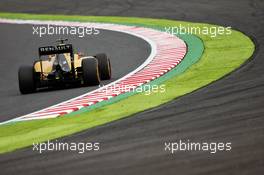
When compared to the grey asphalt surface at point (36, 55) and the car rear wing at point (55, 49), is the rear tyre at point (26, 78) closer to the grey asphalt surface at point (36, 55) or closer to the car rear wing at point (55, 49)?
the grey asphalt surface at point (36, 55)

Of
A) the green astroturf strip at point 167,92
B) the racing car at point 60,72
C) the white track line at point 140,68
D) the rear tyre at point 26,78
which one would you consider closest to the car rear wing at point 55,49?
the racing car at point 60,72

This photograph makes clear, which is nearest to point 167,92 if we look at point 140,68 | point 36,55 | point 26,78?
point 26,78

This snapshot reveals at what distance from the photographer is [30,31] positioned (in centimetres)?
3425

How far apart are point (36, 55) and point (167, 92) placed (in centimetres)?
1145

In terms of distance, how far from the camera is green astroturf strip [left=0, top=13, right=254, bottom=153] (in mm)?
14755

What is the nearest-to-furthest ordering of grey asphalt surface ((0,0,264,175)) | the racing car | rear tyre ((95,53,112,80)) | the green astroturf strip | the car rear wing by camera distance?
grey asphalt surface ((0,0,264,175))
the green astroturf strip
the car rear wing
the racing car
rear tyre ((95,53,112,80))

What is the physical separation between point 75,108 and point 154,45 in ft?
31.4

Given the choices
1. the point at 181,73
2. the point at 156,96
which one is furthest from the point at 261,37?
the point at 156,96

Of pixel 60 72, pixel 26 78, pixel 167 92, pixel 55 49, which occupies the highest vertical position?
pixel 55 49

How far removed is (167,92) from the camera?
17.6 metres

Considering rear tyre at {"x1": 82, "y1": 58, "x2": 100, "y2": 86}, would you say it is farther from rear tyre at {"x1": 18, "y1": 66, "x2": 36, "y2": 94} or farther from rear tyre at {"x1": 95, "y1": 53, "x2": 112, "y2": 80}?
rear tyre at {"x1": 18, "y1": 66, "x2": 36, "y2": 94}

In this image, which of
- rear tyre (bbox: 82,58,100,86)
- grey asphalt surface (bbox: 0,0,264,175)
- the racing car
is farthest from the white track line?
grey asphalt surface (bbox: 0,0,264,175)

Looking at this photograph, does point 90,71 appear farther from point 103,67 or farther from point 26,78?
point 26,78

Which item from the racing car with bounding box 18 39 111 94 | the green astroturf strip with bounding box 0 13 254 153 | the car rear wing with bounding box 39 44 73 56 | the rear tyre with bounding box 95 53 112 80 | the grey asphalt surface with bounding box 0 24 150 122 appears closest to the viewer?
the green astroturf strip with bounding box 0 13 254 153
